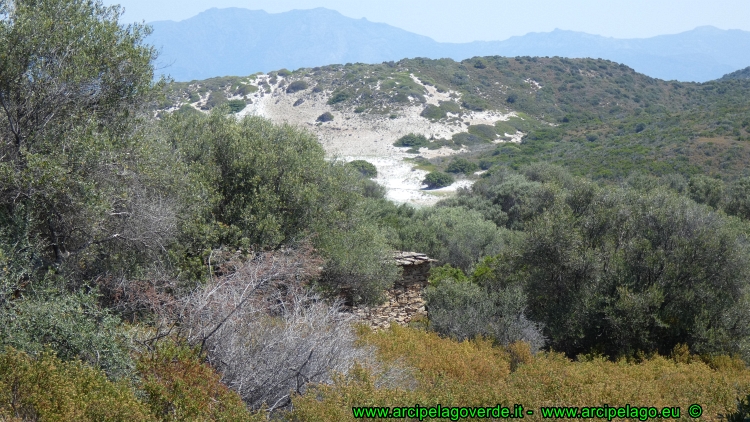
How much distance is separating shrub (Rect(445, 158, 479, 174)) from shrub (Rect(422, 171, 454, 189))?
3135 millimetres

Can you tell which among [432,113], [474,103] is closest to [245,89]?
[432,113]

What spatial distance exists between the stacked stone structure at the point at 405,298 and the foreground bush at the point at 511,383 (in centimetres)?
177

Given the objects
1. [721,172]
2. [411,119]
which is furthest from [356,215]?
[411,119]

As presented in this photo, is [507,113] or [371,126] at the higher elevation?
[507,113]

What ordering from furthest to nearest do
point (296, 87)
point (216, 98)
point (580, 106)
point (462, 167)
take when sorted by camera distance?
point (580, 106), point (296, 87), point (216, 98), point (462, 167)

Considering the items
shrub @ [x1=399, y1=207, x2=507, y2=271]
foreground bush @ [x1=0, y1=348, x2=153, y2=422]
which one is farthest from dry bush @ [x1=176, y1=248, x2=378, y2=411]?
shrub @ [x1=399, y1=207, x2=507, y2=271]

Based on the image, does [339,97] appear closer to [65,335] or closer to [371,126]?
[371,126]

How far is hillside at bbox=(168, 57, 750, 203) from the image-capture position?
40750 millimetres

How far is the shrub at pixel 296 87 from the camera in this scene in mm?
75562

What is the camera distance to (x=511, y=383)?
284 inches

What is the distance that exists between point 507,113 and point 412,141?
20.7 meters

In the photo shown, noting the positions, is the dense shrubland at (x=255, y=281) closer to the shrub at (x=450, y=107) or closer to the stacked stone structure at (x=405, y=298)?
the stacked stone structure at (x=405, y=298)

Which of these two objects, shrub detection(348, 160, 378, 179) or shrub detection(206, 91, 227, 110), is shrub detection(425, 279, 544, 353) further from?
shrub detection(206, 91, 227, 110)

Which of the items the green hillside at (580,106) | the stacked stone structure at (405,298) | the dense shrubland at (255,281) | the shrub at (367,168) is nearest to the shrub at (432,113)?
the green hillside at (580,106)
